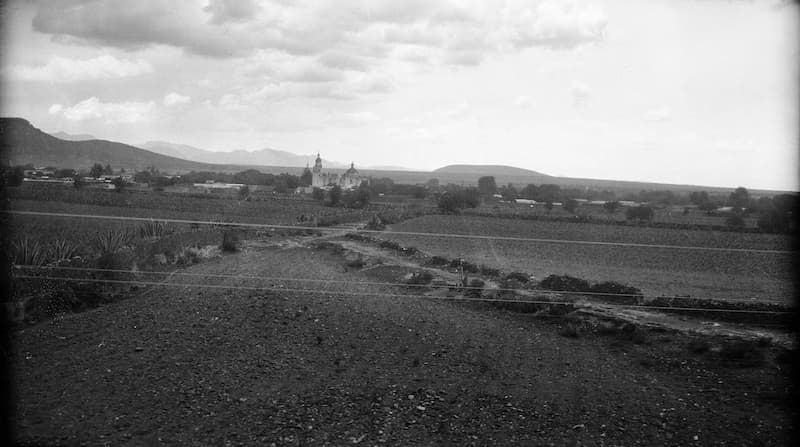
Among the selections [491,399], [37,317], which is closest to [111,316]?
[37,317]

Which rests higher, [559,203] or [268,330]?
[559,203]

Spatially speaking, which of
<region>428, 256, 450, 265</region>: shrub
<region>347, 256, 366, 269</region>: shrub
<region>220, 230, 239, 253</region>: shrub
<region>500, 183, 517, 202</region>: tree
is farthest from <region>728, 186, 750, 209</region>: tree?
<region>500, 183, 517, 202</region>: tree

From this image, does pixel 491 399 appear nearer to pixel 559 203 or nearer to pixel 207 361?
pixel 207 361

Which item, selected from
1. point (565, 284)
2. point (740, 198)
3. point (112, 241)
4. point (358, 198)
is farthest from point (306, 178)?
point (740, 198)

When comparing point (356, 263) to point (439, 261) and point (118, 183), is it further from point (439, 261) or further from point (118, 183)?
point (118, 183)

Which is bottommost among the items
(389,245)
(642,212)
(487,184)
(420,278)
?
(420,278)
